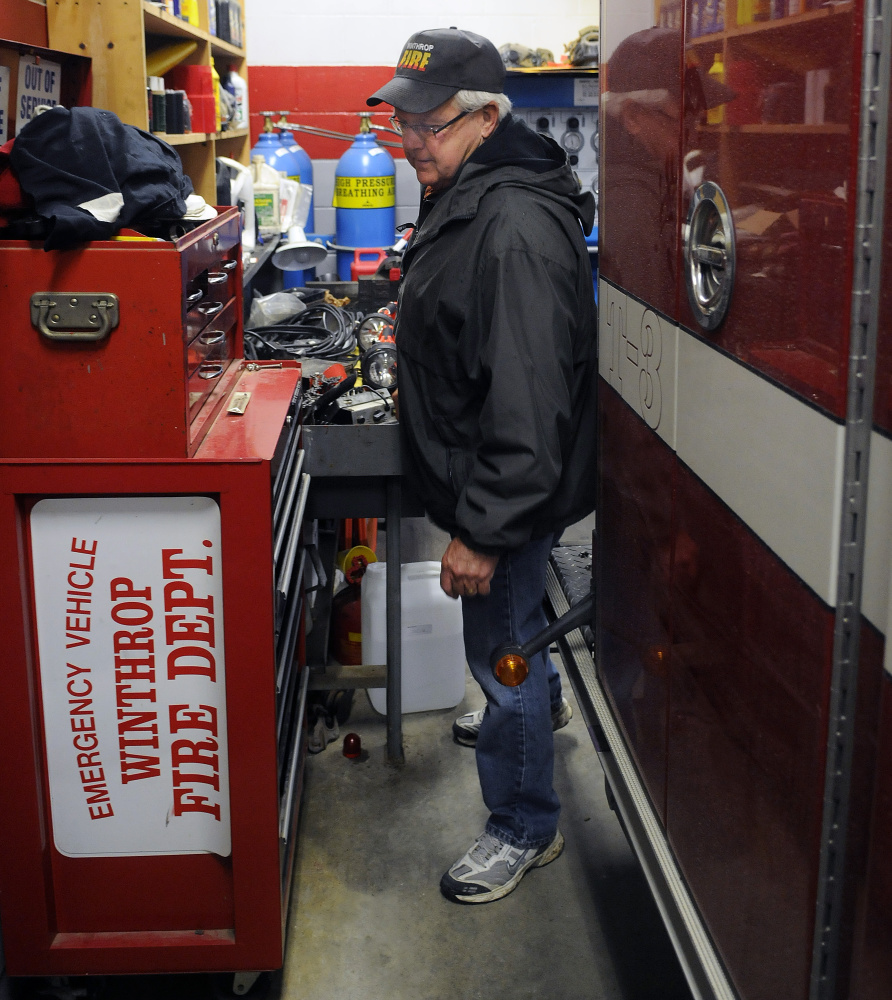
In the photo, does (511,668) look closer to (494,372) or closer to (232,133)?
(494,372)

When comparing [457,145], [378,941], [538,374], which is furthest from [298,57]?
[378,941]

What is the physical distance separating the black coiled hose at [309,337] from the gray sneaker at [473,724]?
1232mm

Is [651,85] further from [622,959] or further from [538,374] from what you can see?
[622,959]

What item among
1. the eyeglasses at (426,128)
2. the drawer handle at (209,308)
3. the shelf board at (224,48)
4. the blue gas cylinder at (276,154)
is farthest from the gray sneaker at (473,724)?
the blue gas cylinder at (276,154)

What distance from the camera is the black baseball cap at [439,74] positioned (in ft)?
6.25

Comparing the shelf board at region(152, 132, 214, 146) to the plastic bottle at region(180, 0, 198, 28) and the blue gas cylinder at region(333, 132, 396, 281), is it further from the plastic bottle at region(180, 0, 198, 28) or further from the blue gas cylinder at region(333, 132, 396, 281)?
the blue gas cylinder at region(333, 132, 396, 281)

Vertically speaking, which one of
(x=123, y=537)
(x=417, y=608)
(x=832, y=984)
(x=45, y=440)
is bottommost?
(x=417, y=608)

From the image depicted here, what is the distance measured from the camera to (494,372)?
5.70 feet

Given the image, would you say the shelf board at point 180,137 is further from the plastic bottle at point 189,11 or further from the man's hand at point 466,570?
the man's hand at point 466,570

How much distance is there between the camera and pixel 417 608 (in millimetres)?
2744

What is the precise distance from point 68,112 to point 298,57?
4593 millimetres

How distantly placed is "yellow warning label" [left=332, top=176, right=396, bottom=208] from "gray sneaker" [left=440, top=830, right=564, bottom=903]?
402cm

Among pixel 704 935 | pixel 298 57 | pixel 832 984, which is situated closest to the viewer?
pixel 832 984

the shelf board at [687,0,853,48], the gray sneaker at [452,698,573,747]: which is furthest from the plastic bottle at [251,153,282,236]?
the shelf board at [687,0,853,48]
